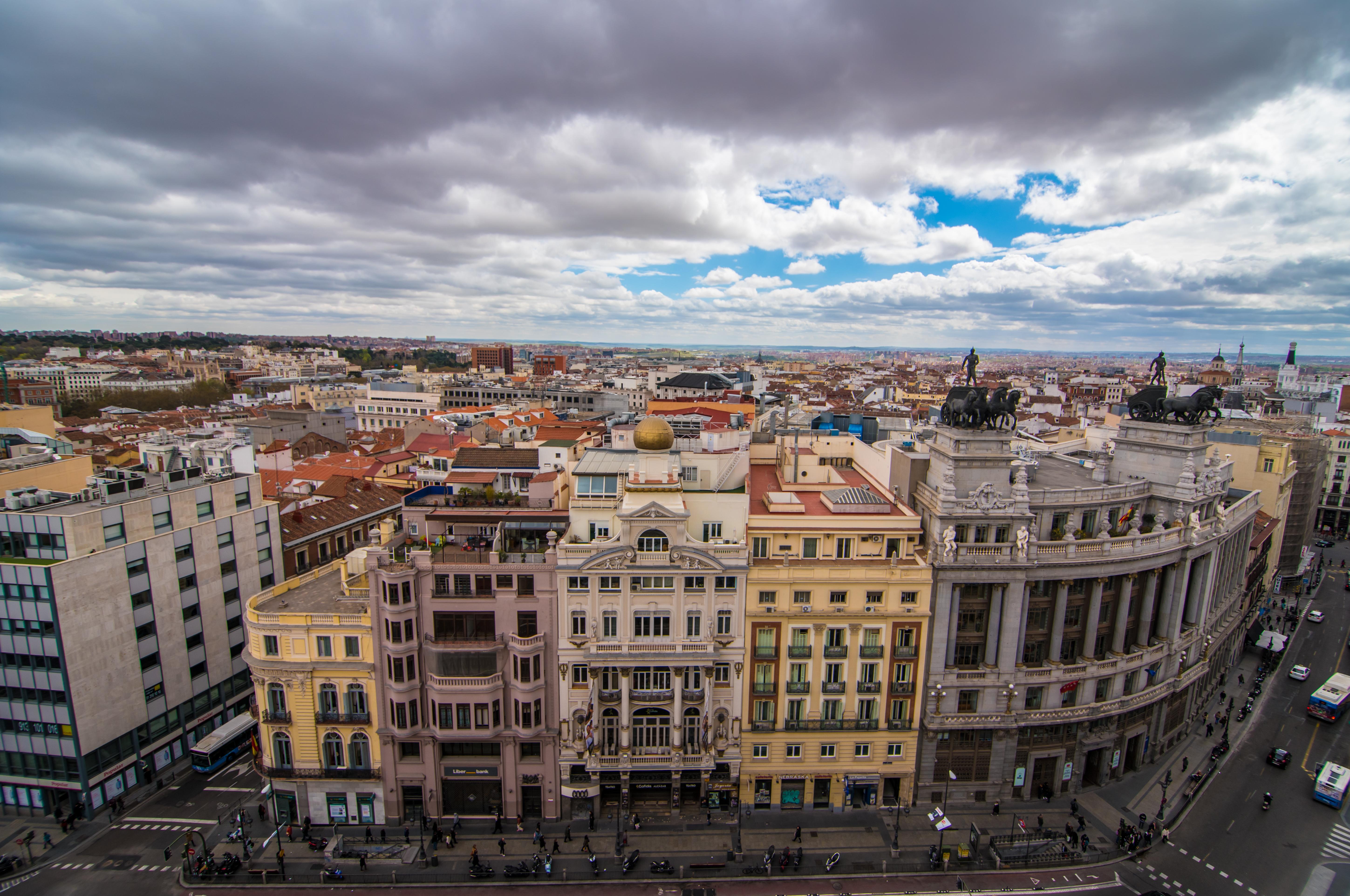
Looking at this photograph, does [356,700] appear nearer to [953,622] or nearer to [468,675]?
[468,675]

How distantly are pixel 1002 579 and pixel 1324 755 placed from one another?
43661 millimetres

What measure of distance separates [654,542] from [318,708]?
99.7 ft

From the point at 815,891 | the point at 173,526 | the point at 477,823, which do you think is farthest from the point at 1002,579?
the point at 173,526

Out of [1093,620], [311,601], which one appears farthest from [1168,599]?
[311,601]

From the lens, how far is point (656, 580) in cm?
5088

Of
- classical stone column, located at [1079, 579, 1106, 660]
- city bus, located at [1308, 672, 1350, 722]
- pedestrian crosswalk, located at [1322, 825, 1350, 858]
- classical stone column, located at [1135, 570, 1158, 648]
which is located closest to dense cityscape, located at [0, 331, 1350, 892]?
classical stone column, located at [1079, 579, 1106, 660]

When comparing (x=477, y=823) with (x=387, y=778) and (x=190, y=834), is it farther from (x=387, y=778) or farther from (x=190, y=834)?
(x=190, y=834)

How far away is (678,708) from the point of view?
51438 millimetres

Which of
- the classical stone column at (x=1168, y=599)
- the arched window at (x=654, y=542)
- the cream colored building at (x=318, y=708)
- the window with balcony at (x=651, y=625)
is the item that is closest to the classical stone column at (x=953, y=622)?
the classical stone column at (x=1168, y=599)

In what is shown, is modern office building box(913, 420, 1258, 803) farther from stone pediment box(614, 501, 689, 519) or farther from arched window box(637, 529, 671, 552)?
arched window box(637, 529, 671, 552)

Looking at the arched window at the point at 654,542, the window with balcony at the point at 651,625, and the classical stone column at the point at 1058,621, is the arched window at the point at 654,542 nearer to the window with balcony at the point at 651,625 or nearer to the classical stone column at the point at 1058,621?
the window with balcony at the point at 651,625

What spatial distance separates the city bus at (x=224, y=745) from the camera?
5881cm

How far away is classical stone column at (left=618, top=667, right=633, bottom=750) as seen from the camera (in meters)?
51.2

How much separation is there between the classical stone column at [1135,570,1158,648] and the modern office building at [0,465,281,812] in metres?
89.2
